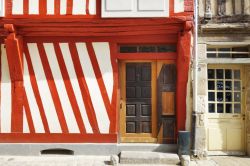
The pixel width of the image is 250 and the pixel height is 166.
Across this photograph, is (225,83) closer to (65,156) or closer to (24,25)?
(65,156)

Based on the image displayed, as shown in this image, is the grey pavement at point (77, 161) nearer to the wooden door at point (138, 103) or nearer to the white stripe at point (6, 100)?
the white stripe at point (6, 100)

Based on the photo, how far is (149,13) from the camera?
786cm

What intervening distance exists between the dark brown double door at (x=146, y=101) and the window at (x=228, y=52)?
1.03 m

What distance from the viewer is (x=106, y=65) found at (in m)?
8.33

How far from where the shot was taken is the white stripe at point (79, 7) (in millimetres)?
7973

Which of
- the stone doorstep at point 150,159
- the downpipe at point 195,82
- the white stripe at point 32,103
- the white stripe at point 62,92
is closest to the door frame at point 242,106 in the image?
the downpipe at point 195,82

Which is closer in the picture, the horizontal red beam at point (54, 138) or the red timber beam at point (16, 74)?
the red timber beam at point (16, 74)

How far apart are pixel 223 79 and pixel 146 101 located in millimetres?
2057

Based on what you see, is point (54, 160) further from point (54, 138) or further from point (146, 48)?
point (146, 48)

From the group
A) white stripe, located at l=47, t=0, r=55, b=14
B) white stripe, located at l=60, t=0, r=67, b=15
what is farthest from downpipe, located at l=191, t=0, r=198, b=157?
white stripe, located at l=47, t=0, r=55, b=14


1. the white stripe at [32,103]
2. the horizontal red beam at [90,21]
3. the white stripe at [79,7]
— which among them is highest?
the white stripe at [79,7]

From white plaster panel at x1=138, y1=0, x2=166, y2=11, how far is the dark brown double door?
4.71ft

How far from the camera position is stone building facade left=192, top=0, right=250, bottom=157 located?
805cm

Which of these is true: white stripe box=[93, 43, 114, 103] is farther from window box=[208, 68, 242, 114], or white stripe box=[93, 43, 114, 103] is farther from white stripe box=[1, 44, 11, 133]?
window box=[208, 68, 242, 114]
